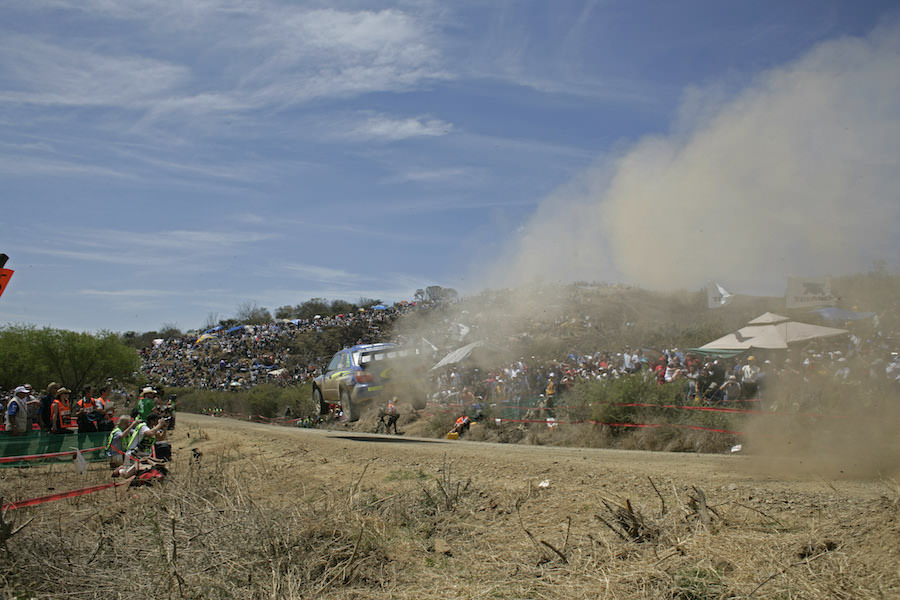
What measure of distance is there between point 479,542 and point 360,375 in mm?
12315

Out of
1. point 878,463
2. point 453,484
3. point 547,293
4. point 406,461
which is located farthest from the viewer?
point 547,293

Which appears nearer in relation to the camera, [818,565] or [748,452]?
[818,565]

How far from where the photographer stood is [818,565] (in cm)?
443

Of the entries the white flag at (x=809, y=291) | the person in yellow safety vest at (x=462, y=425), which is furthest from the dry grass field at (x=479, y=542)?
the white flag at (x=809, y=291)

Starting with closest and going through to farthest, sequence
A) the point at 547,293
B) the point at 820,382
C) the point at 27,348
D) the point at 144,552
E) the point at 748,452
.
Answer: the point at 144,552, the point at 748,452, the point at 820,382, the point at 547,293, the point at 27,348

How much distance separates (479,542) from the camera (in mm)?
6352

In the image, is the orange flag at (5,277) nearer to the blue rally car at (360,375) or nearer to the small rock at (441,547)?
the small rock at (441,547)

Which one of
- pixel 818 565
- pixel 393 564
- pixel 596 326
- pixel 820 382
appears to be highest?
pixel 596 326

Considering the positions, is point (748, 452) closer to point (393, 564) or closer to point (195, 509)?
point (393, 564)

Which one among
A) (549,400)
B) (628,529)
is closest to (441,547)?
(628,529)

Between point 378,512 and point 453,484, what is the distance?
1441 mm

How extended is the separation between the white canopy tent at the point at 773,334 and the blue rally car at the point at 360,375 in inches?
394

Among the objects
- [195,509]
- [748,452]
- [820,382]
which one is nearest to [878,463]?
[748,452]

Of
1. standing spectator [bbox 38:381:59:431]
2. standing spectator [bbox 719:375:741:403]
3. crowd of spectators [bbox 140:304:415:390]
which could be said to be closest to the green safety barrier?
standing spectator [bbox 38:381:59:431]
